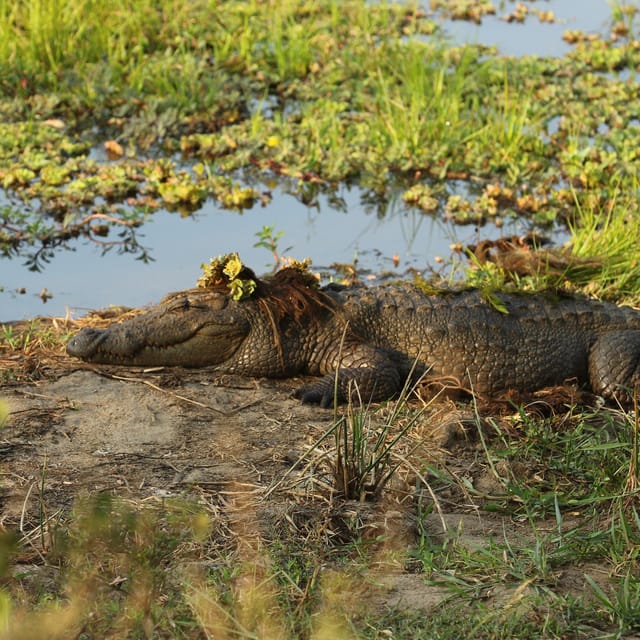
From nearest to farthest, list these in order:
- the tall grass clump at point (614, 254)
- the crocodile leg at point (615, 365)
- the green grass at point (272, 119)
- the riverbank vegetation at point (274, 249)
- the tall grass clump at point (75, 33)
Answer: the riverbank vegetation at point (274, 249)
the crocodile leg at point (615, 365)
the tall grass clump at point (614, 254)
the green grass at point (272, 119)
the tall grass clump at point (75, 33)

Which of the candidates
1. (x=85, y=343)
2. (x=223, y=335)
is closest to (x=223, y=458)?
(x=223, y=335)

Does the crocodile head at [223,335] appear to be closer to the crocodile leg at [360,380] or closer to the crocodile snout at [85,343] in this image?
the crocodile snout at [85,343]

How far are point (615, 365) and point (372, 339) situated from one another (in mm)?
1421

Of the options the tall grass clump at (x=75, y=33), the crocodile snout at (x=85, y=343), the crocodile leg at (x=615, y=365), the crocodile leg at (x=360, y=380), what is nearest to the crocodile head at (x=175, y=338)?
the crocodile snout at (x=85, y=343)

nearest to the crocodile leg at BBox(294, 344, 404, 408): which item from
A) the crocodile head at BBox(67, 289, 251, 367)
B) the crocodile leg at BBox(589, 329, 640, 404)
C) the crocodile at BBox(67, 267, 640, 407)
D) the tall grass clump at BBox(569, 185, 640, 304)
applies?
the crocodile at BBox(67, 267, 640, 407)

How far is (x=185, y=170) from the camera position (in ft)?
33.9

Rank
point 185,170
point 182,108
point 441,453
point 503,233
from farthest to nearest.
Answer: point 182,108 < point 185,170 < point 503,233 < point 441,453

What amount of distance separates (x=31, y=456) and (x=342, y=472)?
1.44m

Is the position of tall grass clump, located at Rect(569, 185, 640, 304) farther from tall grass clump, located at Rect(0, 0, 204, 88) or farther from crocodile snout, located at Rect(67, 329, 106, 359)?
tall grass clump, located at Rect(0, 0, 204, 88)

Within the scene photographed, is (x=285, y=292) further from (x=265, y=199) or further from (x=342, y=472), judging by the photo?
(x=265, y=199)

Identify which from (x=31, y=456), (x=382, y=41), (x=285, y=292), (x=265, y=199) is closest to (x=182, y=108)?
(x=265, y=199)

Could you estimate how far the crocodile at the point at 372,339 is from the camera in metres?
6.43

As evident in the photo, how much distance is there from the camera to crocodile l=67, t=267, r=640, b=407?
6.43 meters

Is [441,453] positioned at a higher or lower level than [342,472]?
lower
